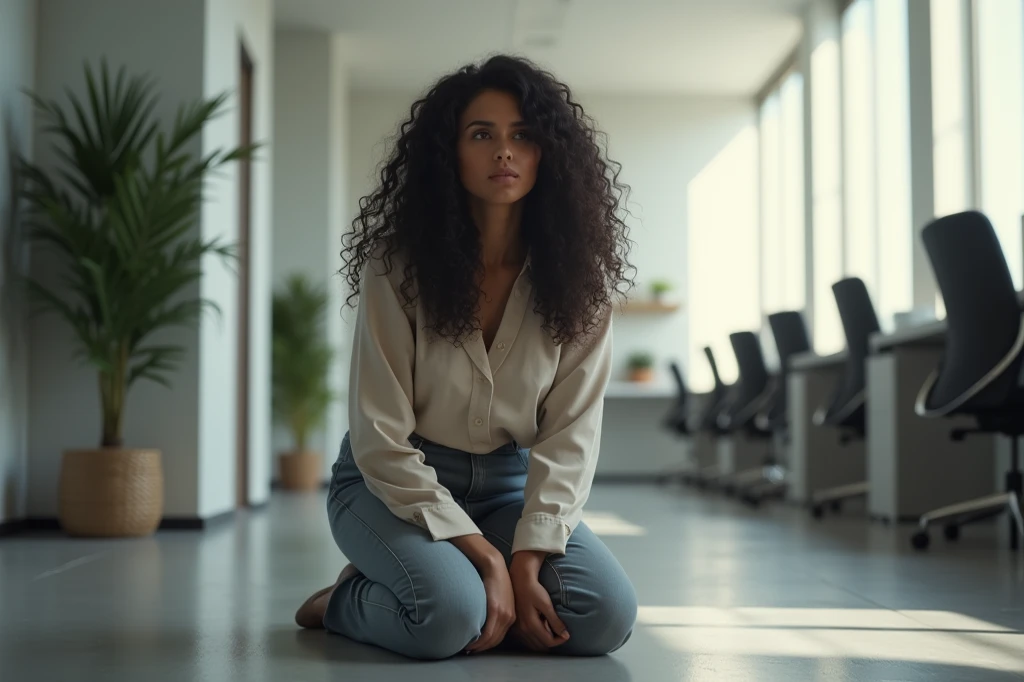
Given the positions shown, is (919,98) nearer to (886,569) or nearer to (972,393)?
(972,393)

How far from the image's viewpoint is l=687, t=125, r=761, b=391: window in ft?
34.0

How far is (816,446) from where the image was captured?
5.97m

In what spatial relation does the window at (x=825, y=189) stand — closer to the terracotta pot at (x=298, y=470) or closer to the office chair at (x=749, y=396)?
the office chair at (x=749, y=396)

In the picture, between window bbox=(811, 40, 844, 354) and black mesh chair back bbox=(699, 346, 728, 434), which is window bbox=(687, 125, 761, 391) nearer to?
window bbox=(811, 40, 844, 354)

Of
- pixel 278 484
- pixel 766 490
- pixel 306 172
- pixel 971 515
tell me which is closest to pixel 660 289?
pixel 306 172

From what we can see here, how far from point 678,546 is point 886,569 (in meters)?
0.87

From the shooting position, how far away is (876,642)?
1971 mm

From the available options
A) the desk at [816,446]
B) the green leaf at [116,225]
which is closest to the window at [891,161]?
the desk at [816,446]

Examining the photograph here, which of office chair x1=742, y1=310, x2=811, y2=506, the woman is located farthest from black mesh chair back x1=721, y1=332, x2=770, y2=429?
the woman

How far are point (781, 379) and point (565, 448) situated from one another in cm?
494

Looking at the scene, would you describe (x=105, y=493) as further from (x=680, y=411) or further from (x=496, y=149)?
(x=680, y=411)

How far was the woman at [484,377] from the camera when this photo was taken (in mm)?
1809

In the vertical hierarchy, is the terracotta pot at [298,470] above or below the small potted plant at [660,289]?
below

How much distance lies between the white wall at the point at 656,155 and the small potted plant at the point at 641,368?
151 mm
